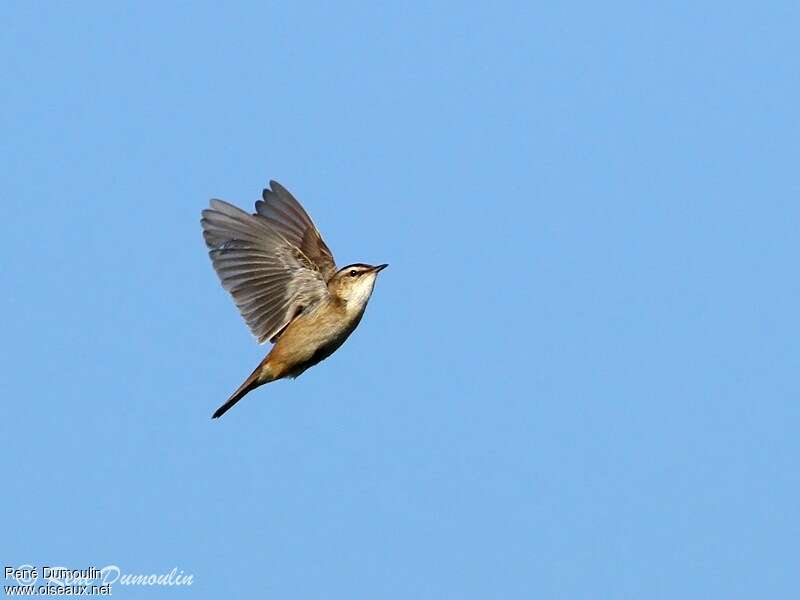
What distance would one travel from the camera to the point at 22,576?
58.1ft

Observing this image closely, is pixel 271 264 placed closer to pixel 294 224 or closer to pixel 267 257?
pixel 267 257

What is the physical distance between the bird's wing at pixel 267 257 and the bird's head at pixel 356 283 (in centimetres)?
91

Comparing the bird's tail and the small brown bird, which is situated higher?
the small brown bird

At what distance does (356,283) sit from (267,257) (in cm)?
178

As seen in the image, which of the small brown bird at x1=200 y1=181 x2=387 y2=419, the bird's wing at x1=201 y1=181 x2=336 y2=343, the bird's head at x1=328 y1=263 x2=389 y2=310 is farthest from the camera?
the bird's wing at x1=201 y1=181 x2=336 y2=343

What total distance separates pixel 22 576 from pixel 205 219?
4966 mm

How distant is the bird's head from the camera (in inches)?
721

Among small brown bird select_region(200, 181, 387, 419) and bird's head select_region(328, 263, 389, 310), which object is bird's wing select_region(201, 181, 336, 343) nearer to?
small brown bird select_region(200, 181, 387, 419)

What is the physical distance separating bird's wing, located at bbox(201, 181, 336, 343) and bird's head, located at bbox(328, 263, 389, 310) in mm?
907

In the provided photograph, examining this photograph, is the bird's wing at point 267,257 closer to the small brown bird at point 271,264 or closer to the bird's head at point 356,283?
the small brown bird at point 271,264

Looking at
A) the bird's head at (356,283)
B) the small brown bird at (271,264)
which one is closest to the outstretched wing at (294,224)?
the small brown bird at (271,264)

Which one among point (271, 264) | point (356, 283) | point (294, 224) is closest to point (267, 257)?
point (271, 264)

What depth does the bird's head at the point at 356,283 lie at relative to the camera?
18.3 metres

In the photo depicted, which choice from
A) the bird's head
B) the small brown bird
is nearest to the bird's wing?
the small brown bird
